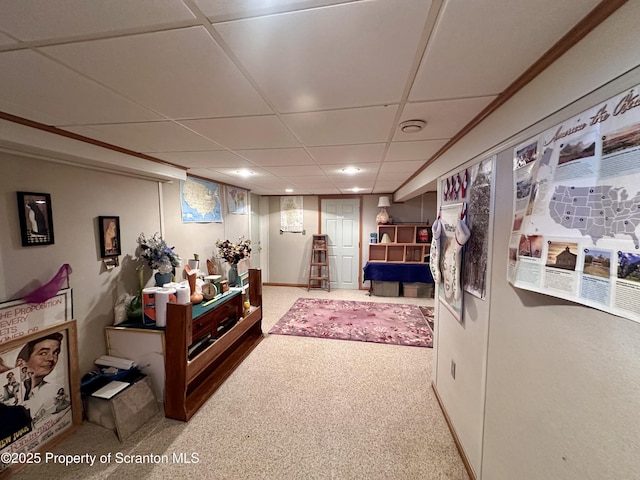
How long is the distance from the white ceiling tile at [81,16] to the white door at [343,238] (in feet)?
16.2

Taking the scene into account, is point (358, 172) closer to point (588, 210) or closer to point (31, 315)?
point (588, 210)

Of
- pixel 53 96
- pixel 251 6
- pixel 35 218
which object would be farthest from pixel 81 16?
pixel 35 218

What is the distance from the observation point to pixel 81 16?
2.22 ft

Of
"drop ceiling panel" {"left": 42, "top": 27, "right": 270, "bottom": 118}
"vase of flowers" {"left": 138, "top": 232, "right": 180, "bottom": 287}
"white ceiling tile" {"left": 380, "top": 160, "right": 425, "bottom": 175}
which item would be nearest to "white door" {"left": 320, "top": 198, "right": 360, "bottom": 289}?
"white ceiling tile" {"left": 380, "top": 160, "right": 425, "bottom": 175}

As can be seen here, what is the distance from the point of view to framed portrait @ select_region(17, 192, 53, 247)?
1526 millimetres

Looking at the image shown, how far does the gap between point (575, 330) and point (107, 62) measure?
185 centimetres

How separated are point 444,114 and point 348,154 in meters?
0.94

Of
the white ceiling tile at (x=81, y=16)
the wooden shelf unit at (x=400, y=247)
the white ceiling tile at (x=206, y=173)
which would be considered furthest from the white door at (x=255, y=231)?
the white ceiling tile at (x=81, y=16)

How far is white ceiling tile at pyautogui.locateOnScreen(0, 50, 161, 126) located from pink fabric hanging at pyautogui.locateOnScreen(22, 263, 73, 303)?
39.2 inches

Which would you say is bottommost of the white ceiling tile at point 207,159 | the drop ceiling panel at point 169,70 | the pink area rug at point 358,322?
the pink area rug at point 358,322

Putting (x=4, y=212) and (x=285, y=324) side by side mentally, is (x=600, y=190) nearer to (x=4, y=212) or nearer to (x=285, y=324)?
(x=4, y=212)

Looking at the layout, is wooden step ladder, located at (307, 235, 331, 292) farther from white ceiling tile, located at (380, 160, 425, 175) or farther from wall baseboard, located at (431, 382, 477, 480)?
wall baseboard, located at (431, 382, 477, 480)

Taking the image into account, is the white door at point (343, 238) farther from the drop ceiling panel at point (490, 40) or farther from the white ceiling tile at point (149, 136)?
the drop ceiling panel at point (490, 40)

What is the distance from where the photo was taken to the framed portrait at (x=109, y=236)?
2.01m
